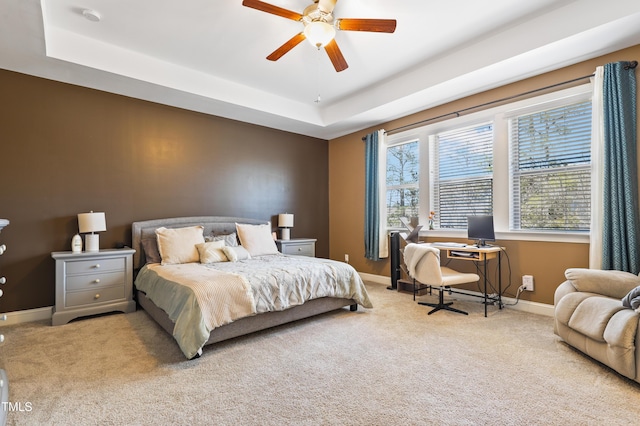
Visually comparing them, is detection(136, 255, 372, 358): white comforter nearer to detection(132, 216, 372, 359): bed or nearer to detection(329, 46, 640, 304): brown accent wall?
detection(132, 216, 372, 359): bed

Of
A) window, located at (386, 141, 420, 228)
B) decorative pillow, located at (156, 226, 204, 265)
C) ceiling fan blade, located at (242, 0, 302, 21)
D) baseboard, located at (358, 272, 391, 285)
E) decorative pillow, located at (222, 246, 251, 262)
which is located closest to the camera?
ceiling fan blade, located at (242, 0, 302, 21)

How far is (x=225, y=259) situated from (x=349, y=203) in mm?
2655

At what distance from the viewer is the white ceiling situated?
266 centimetres

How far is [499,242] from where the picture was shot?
3717 mm

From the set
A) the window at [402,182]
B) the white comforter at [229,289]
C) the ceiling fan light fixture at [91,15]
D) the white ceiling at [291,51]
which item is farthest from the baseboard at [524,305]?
the ceiling fan light fixture at [91,15]

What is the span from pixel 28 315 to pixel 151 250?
1281 millimetres

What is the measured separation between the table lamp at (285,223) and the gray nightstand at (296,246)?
0.63ft

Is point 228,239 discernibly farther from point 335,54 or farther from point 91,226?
point 335,54

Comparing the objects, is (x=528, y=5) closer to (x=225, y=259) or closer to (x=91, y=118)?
(x=225, y=259)

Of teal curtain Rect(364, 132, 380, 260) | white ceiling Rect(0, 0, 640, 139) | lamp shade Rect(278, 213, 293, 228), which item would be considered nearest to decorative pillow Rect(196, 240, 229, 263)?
lamp shade Rect(278, 213, 293, 228)

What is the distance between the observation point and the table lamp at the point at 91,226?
3354 millimetres

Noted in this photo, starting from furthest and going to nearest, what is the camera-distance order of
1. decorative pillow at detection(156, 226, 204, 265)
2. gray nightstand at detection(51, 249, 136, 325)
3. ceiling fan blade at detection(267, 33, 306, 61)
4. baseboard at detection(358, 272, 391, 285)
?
baseboard at detection(358, 272, 391, 285), decorative pillow at detection(156, 226, 204, 265), gray nightstand at detection(51, 249, 136, 325), ceiling fan blade at detection(267, 33, 306, 61)

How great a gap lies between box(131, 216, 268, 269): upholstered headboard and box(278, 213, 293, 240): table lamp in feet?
1.03

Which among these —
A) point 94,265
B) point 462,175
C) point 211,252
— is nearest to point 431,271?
point 462,175
